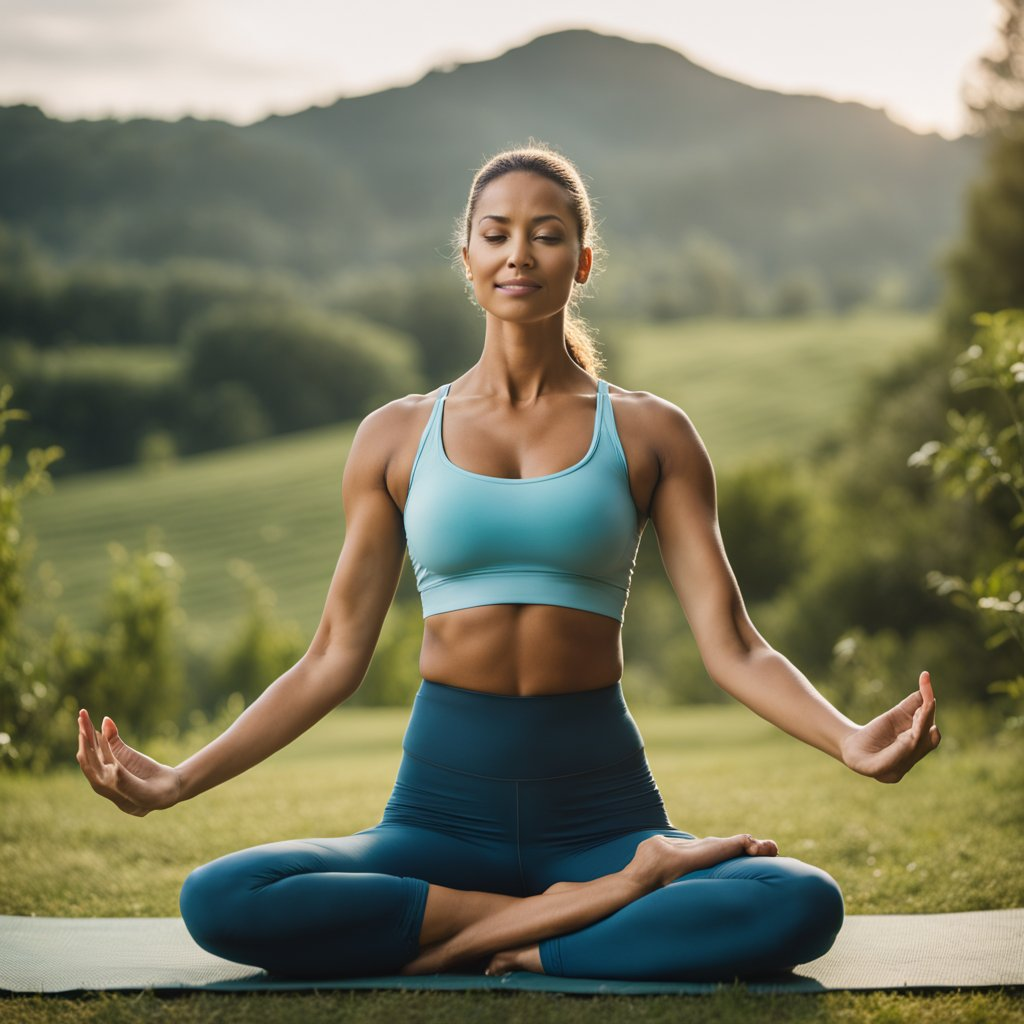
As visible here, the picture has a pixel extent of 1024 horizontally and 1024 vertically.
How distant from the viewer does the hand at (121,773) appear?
2.48 m

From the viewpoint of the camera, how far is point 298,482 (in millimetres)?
38031

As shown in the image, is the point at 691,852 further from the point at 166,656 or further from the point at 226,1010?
the point at 166,656

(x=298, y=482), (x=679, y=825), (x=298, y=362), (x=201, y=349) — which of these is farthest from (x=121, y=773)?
(x=298, y=362)

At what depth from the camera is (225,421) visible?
43.7 metres

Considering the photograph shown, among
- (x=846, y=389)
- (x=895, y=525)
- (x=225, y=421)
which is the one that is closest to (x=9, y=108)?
(x=225, y=421)

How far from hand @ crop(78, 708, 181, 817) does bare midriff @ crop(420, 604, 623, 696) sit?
63 centimetres

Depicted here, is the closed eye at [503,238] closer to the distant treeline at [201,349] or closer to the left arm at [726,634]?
the left arm at [726,634]

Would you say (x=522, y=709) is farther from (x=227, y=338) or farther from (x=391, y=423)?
(x=227, y=338)

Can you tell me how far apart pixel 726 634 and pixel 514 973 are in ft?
2.77

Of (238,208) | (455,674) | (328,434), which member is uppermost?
(238,208)

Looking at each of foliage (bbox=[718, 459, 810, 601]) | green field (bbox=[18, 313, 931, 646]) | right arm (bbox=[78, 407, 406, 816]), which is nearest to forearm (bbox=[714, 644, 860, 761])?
right arm (bbox=[78, 407, 406, 816])

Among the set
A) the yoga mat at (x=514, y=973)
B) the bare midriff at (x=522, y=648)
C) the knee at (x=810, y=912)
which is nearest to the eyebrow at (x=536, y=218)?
the bare midriff at (x=522, y=648)

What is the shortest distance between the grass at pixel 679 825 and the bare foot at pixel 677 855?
0.25m

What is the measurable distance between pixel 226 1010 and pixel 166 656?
22.5ft
